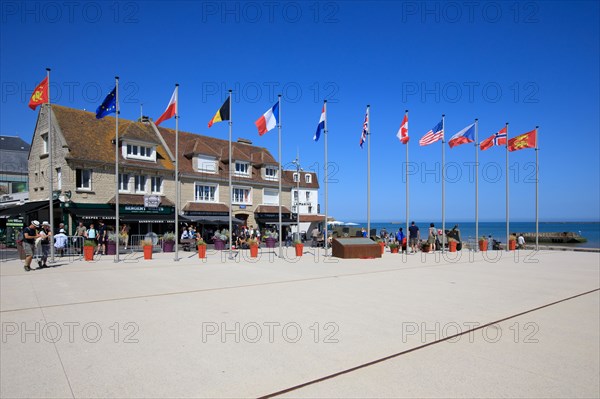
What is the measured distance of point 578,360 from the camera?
6008mm

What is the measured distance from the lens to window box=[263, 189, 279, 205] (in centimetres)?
4362

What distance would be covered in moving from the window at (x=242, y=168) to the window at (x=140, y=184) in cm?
1004

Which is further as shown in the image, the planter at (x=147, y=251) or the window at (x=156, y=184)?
the window at (x=156, y=184)

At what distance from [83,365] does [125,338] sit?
1174mm

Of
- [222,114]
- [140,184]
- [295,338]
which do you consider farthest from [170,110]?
[140,184]

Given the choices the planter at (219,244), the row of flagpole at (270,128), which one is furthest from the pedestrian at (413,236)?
the planter at (219,244)

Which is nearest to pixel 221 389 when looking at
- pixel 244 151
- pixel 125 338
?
pixel 125 338

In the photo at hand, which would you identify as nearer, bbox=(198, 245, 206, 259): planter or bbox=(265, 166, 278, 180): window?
bbox=(198, 245, 206, 259): planter

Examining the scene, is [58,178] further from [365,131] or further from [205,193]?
[365,131]

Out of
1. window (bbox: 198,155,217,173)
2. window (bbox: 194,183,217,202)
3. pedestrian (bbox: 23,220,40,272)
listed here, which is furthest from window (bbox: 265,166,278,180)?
pedestrian (bbox: 23,220,40,272)

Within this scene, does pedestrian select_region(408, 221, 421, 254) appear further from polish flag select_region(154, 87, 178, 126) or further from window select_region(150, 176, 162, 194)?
window select_region(150, 176, 162, 194)

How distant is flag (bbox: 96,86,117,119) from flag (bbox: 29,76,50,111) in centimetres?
219

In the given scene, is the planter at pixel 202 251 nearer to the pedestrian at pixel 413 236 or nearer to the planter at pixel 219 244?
the planter at pixel 219 244

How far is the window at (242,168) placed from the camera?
4139cm
